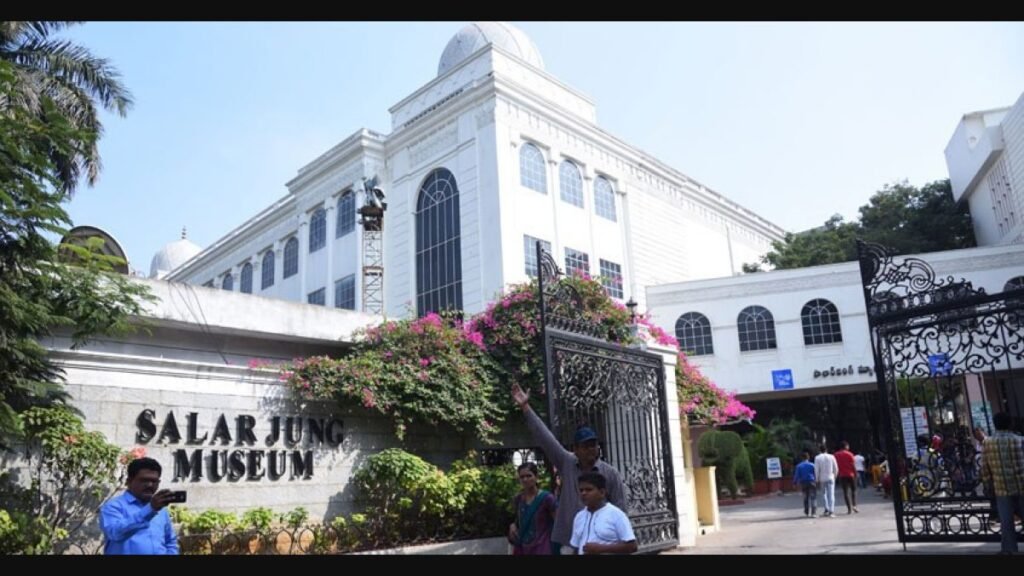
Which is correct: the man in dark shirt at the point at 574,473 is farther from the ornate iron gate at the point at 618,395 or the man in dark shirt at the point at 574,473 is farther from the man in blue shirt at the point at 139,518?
the man in blue shirt at the point at 139,518

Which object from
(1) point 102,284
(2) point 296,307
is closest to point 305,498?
(1) point 102,284

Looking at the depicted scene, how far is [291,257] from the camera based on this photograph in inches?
1329

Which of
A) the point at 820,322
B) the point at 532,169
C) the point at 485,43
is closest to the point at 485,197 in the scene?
the point at 532,169

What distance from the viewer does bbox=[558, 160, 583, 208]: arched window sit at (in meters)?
26.9

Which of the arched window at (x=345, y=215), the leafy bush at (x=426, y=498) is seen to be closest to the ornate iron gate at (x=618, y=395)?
the leafy bush at (x=426, y=498)

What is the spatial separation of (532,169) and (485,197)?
2273mm

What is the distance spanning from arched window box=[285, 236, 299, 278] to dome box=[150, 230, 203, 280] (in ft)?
49.4

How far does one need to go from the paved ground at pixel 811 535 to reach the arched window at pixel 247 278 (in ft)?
85.0

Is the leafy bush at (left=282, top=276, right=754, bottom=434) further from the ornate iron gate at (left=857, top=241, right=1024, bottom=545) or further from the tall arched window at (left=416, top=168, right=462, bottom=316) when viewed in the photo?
the tall arched window at (left=416, top=168, right=462, bottom=316)

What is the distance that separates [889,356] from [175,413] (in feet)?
26.9

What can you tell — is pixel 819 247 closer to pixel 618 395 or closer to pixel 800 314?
pixel 800 314

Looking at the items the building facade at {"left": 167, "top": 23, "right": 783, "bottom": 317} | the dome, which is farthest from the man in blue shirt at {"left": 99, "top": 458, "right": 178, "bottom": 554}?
the dome
